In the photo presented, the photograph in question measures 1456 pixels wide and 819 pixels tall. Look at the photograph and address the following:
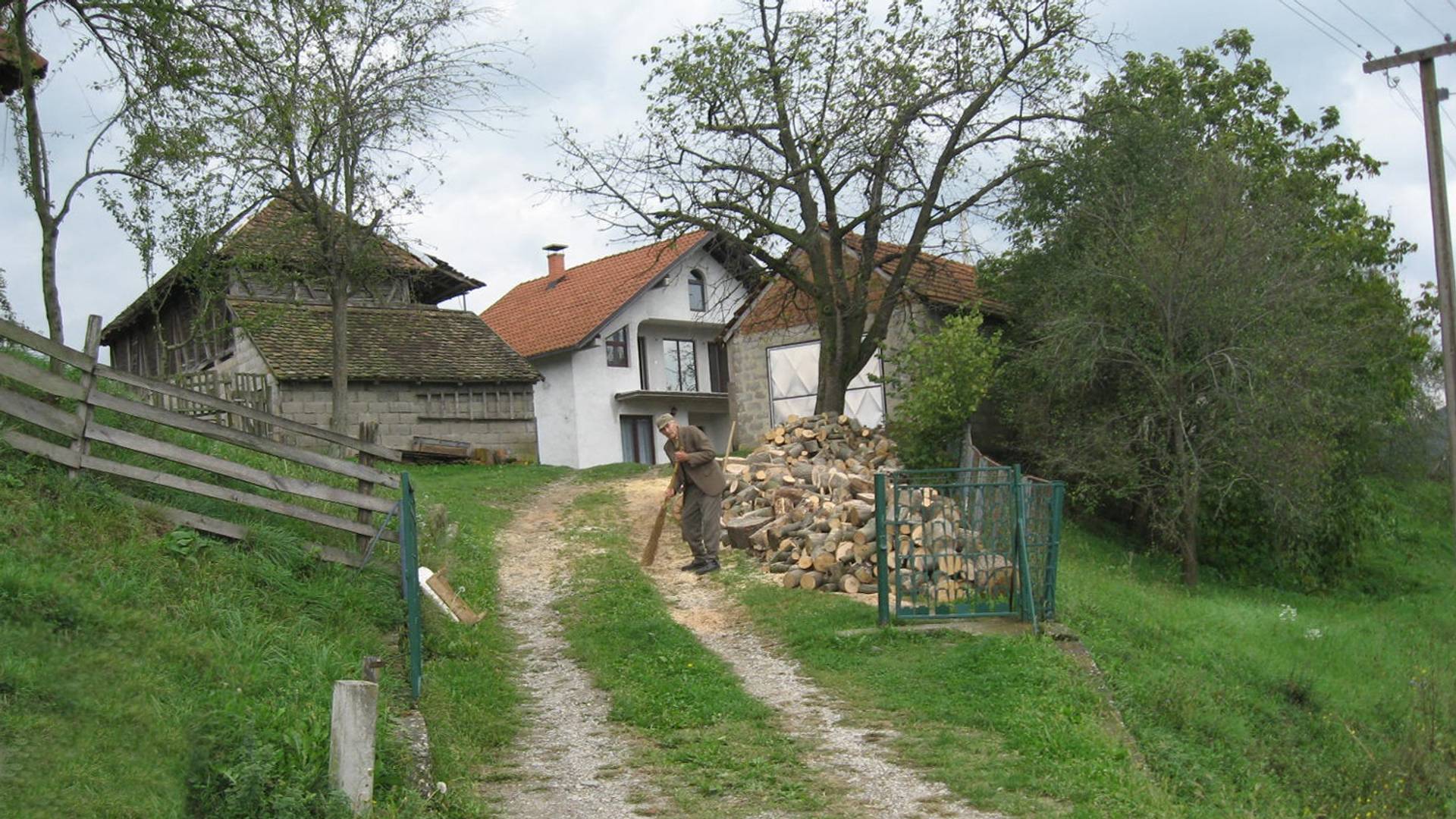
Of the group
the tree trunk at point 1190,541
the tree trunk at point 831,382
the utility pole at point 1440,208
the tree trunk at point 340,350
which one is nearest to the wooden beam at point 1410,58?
the utility pole at point 1440,208

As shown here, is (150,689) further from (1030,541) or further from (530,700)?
(1030,541)

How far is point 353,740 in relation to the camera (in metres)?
5.87

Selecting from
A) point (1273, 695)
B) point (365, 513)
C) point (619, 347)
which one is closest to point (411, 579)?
point (365, 513)

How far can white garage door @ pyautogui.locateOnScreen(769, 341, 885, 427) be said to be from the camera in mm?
28922

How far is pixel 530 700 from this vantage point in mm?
9234

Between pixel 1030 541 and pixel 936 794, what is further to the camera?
pixel 1030 541

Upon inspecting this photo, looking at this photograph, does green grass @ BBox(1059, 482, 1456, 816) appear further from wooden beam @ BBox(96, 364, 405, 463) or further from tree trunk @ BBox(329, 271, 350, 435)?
tree trunk @ BBox(329, 271, 350, 435)

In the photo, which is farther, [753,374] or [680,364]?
[680,364]

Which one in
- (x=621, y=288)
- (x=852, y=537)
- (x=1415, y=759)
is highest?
(x=621, y=288)

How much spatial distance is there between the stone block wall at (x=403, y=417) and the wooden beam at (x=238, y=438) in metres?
18.3

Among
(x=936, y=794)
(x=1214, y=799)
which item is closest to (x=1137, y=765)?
(x=1214, y=799)

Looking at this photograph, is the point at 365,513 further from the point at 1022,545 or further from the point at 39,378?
the point at 1022,545

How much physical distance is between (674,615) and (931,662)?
3.26 metres

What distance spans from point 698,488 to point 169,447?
6.25 meters
